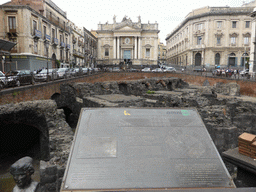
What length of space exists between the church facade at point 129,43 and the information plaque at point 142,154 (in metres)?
52.3

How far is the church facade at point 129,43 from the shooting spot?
55.8 m

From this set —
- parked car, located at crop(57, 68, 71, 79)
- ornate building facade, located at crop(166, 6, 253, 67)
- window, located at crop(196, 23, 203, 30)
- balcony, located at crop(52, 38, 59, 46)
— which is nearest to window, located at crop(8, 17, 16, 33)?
balcony, located at crop(52, 38, 59, 46)

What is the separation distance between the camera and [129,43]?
57.0m

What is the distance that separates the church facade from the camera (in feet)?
183

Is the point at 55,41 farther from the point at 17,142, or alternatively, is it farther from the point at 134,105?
the point at 134,105

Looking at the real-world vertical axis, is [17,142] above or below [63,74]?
below

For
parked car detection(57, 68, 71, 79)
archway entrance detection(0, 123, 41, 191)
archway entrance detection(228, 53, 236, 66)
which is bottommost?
archway entrance detection(0, 123, 41, 191)

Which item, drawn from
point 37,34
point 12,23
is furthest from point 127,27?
point 12,23

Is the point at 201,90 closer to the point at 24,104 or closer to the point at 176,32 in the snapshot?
the point at 24,104

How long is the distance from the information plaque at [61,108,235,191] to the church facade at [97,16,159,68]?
52.3 meters

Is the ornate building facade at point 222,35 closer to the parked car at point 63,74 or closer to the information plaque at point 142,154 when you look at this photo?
the parked car at point 63,74

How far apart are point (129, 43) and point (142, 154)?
184ft

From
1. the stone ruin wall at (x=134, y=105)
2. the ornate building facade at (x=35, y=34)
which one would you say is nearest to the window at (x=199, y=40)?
the ornate building facade at (x=35, y=34)

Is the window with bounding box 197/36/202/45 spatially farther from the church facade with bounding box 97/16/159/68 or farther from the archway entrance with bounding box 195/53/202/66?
the church facade with bounding box 97/16/159/68
